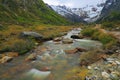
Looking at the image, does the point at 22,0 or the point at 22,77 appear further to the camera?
the point at 22,0

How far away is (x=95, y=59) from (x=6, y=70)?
11617 millimetres

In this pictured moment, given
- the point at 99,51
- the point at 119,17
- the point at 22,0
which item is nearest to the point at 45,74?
the point at 99,51

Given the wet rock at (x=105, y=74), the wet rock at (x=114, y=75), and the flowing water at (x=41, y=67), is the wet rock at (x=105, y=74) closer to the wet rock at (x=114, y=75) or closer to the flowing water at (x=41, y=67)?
the wet rock at (x=114, y=75)

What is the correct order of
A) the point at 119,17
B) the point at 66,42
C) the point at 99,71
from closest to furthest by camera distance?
the point at 99,71 < the point at 66,42 < the point at 119,17

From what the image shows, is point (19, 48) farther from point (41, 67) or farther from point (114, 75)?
point (114, 75)

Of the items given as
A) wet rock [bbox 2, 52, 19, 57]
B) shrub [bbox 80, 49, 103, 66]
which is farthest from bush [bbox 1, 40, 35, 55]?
shrub [bbox 80, 49, 103, 66]

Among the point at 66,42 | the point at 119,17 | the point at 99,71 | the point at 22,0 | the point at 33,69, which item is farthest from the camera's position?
the point at 22,0

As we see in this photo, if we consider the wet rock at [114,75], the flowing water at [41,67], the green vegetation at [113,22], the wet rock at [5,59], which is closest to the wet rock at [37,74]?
the flowing water at [41,67]

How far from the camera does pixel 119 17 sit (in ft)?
281

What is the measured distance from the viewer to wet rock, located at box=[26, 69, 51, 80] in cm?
2314

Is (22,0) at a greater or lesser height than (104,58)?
greater

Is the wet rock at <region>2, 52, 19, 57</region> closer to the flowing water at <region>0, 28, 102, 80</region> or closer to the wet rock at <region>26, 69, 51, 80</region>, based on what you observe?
the flowing water at <region>0, 28, 102, 80</region>

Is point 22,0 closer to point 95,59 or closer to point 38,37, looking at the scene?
point 38,37

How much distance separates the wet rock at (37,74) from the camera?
23.1 meters
